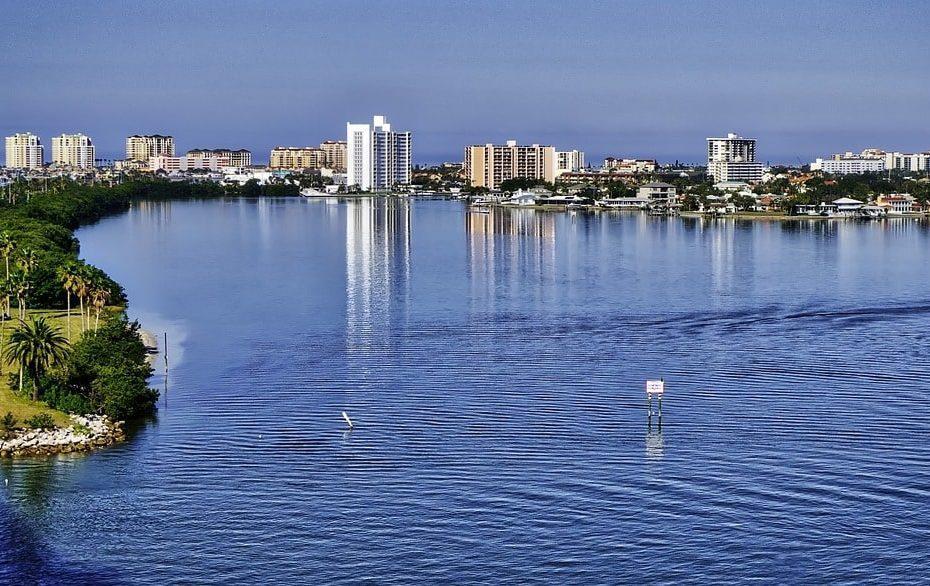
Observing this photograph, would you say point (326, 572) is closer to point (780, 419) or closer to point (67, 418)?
point (67, 418)

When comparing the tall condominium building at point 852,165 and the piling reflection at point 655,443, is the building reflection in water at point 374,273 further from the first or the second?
the tall condominium building at point 852,165

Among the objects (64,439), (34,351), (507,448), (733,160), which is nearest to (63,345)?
(34,351)

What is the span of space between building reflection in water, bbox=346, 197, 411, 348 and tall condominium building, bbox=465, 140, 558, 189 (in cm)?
5653

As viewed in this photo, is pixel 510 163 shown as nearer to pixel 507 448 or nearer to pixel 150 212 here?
pixel 150 212

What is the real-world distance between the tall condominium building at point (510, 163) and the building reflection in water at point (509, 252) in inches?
2074

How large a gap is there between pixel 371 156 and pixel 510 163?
1607 cm

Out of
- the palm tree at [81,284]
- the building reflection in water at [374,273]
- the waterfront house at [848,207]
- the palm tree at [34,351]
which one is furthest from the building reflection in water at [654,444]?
the waterfront house at [848,207]

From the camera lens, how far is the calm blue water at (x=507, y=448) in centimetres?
1384

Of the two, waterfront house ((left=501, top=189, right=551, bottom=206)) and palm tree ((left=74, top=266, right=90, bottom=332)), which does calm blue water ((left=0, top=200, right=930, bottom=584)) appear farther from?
waterfront house ((left=501, top=189, right=551, bottom=206))

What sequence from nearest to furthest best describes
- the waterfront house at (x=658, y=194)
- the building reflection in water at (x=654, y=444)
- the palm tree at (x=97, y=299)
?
the building reflection in water at (x=654, y=444) < the palm tree at (x=97, y=299) < the waterfront house at (x=658, y=194)

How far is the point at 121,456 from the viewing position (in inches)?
691

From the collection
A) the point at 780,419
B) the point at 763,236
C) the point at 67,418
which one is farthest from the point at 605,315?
the point at 763,236

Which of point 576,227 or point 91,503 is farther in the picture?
point 576,227

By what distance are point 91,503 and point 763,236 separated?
52130mm
